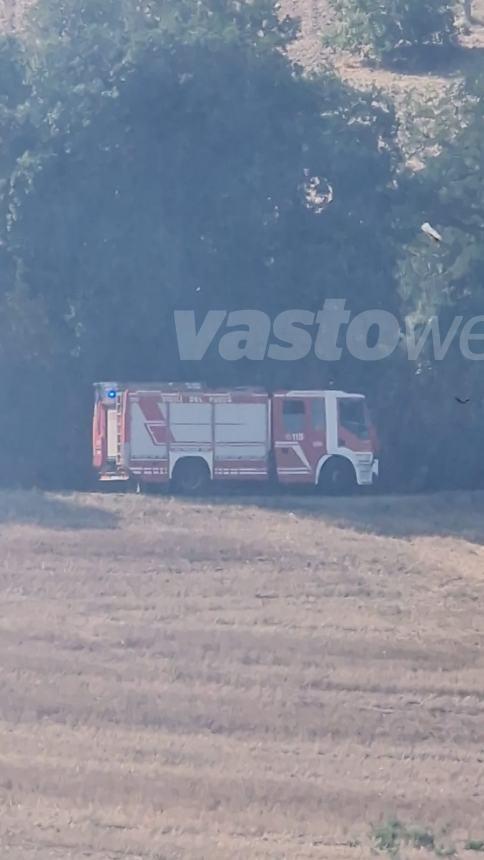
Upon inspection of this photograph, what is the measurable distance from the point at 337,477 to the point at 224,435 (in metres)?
2.21

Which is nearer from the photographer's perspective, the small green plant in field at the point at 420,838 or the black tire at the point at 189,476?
the small green plant in field at the point at 420,838

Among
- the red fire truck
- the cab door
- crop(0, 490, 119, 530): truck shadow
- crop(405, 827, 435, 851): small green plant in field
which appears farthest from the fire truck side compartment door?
crop(405, 827, 435, 851): small green plant in field

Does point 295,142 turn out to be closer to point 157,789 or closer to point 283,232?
point 283,232

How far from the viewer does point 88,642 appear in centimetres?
2052

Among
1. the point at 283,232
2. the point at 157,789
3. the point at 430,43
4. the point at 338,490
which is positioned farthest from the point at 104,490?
the point at 430,43

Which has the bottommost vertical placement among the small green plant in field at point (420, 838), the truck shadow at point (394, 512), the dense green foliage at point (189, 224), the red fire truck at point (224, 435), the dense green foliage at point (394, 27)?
the small green plant in field at point (420, 838)

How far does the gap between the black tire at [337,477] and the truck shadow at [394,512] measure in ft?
1.24

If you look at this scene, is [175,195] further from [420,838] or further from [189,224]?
[420,838]

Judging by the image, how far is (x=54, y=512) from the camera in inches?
1011

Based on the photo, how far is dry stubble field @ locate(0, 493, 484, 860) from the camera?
15961mm

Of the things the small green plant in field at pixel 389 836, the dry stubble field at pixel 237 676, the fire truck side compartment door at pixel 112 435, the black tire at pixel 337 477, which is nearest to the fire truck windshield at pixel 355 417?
the black tire at pixel 337 477

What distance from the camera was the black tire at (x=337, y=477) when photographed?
2834 centimetres

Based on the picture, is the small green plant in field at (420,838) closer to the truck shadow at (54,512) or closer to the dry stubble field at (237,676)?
the dry stubble field at (237,676)

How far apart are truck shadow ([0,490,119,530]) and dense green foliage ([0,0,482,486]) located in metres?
2.92
